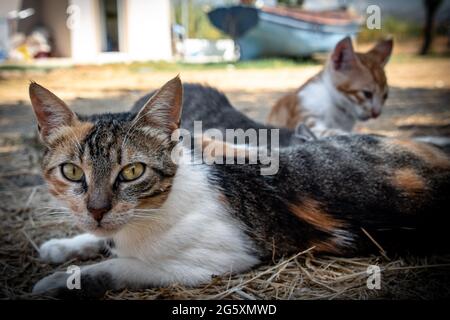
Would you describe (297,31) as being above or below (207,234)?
above

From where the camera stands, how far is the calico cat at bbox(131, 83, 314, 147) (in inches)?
88.1

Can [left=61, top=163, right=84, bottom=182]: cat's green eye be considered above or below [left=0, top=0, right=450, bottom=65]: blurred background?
below

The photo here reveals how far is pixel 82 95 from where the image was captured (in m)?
2.21

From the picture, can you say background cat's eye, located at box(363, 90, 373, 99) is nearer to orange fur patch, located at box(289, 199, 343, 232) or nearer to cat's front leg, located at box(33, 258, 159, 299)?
orange fur patch, located at box(289, 199, 343, 232)

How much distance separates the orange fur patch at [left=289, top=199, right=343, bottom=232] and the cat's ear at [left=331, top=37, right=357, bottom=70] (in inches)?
59.8

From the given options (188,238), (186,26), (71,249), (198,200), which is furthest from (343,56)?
(71,249)

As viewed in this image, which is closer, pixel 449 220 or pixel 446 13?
pixel 449 220

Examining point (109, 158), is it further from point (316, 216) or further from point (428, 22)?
point (428, 22)

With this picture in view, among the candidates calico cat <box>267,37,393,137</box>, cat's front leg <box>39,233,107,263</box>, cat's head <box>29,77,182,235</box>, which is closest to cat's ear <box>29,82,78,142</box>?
cat's head <box>29,77,182,235</box>

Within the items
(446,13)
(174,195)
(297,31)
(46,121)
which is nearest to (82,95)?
(46,121)

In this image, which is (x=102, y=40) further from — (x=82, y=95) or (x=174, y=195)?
(x=174, y=195)

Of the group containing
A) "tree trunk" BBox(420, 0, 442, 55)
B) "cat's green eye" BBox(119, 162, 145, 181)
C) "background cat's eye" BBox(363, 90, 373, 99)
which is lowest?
"cat's green eye" BBox(119, 162, 145, 181)

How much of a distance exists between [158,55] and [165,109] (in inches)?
32.2

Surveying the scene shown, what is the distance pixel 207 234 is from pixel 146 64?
38.6 inches
